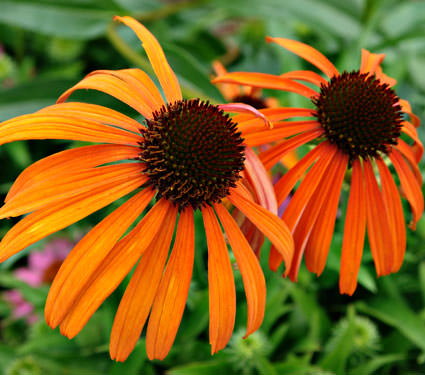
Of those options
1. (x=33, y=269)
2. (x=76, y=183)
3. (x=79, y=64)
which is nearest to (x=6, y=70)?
(x=79, y=64)

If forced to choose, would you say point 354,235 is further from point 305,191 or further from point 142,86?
point 142,86

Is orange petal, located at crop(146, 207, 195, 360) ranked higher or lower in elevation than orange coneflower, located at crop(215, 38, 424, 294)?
lower

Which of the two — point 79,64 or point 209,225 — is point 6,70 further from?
point 209,225

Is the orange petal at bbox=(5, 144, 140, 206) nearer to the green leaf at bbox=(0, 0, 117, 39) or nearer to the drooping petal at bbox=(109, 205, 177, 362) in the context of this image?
the drooping petal at bbox=(109, 205, 177, 362)

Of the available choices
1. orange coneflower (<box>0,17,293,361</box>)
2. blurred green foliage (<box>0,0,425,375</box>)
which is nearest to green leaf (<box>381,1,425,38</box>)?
blurred green foliage (<box>0,0,425,375</box>)

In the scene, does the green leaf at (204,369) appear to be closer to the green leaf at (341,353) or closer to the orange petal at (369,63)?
the green leaf at (341,353)

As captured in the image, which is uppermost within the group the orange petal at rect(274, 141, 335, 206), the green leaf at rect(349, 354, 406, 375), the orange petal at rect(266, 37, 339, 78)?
the orange petal at rect(266, 37, 339, 78)

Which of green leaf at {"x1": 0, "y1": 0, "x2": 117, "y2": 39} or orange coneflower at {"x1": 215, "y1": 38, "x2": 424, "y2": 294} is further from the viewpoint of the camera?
green leaf at {"x1": 0, "y1": 0, "x2": 117, "y2": 39}
